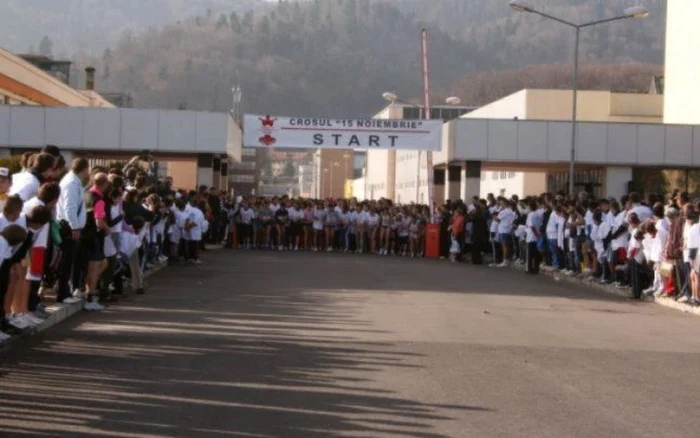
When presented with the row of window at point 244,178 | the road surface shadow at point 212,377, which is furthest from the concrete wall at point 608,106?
the row of window at point 244,178

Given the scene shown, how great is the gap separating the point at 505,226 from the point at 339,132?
11084mm

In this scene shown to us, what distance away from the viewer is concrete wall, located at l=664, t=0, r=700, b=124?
2037 inches

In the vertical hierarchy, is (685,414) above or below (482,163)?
below

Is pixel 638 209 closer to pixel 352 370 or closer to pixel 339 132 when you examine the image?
pixel 352 370

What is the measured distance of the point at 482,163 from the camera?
150 feet

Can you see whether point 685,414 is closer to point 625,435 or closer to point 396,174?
point 625,435

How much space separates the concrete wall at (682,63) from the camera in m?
51.8

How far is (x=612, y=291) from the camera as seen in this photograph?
2483 cm

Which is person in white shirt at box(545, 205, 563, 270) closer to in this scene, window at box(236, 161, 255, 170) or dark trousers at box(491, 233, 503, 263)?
dark trousers at box(491, 233, 503, 263)

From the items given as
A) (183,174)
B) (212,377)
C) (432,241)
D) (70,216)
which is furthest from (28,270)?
(183,174)


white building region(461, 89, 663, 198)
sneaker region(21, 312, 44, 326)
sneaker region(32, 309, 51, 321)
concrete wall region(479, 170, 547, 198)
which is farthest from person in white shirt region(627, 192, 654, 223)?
white building region(461, 89, 663, 198)

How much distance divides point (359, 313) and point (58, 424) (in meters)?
9.04

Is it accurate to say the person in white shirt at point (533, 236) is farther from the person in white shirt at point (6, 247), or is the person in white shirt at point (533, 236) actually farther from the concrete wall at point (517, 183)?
the concrete wall at point (517, 183)

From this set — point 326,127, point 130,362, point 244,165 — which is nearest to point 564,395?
point 130,362
